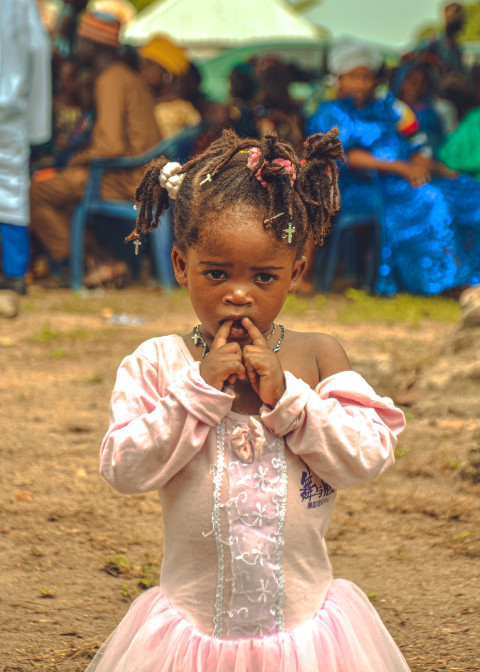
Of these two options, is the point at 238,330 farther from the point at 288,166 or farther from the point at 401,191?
the point at 401,191

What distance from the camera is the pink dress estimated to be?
1736 mm

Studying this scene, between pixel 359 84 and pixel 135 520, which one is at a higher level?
pixel 359 84

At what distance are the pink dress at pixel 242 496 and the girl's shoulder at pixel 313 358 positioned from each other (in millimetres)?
52

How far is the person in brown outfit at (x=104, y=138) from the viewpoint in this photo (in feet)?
24.8

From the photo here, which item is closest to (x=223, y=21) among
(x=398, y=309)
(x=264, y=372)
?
(x=398, y=309)

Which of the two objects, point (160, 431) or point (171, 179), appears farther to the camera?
point (171, 179)

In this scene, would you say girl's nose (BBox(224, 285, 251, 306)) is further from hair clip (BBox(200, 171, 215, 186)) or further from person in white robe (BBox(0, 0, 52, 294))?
person in white robe (BBox(0, 0, 52, 294))

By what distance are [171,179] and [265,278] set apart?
31 centimetres

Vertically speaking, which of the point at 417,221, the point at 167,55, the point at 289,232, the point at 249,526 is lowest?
the point at 417,221

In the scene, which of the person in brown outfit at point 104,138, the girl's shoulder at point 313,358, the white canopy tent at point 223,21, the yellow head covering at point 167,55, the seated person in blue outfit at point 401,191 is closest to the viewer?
the girl's shoulder at point 313,358

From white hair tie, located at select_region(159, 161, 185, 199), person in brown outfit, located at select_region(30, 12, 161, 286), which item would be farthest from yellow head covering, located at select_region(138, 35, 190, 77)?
white hair tie, located at select_region(159, 161, 185, 199)

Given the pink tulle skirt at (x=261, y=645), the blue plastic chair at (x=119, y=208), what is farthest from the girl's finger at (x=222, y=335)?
the blue plastic chair at (x=119, y=208)

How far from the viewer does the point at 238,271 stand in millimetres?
1788

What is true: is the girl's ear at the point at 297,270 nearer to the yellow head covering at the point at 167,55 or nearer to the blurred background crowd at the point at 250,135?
the blurred background crowd at the point at 250,135
